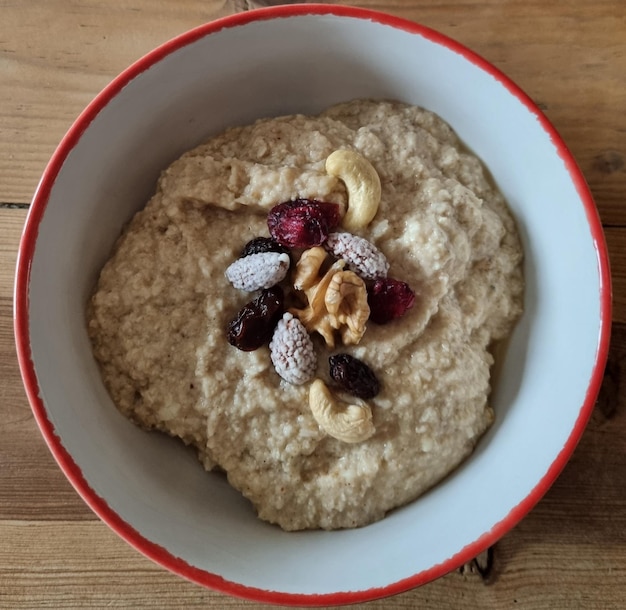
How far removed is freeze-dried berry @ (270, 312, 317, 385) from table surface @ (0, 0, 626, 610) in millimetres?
516

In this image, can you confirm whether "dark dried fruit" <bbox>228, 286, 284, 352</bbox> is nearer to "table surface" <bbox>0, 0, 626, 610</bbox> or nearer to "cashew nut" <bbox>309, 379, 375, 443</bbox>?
"cashew nut" <bbox>309, 379, 375, 443</bbox>

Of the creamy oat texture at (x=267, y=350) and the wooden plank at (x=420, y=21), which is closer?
the creamy oat texture at (x=267, y=350)

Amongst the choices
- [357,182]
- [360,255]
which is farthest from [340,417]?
[357,182]

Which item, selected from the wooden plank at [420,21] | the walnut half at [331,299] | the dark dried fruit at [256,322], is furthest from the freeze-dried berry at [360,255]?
the wooden plank at [420,21]

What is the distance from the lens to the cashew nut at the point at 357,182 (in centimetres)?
125

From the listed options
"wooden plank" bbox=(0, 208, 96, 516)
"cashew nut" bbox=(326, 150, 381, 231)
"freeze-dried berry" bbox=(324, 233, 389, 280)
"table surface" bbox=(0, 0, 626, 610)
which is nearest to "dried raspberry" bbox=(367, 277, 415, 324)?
"freeze-dried berry" bbox=(324, 233, 389, 280)

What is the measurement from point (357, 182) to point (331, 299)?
235mm

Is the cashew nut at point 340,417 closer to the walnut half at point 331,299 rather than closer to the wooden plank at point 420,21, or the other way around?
the walnut half at point 331,299

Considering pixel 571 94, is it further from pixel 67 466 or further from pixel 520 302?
pixel 67 466

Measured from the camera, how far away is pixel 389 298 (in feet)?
3.98

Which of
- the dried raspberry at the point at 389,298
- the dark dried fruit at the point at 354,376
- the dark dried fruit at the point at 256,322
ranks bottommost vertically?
the dark dried fruit at the point at 354,376

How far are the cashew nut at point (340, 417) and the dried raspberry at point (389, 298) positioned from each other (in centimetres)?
17

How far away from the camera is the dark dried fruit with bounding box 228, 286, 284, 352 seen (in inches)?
47.4

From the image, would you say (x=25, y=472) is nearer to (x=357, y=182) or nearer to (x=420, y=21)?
(x=357, y=182)
